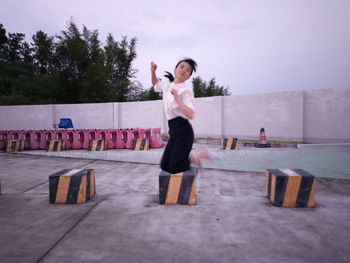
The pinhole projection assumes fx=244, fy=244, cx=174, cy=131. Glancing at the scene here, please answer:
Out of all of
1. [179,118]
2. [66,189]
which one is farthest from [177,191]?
[179,118]

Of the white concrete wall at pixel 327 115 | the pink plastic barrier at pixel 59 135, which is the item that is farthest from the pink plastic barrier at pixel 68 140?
the white concrete wall at pixel 327 115

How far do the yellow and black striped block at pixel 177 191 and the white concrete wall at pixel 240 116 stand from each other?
26.0 ft

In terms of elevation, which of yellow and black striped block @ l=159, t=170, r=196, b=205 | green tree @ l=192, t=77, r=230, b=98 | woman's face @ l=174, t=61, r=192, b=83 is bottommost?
yellow and black striped block @ l=159, t=170, r=196, b=205

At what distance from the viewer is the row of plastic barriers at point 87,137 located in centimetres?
1169

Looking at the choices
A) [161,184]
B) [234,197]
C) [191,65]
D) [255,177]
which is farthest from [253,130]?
[191,65]

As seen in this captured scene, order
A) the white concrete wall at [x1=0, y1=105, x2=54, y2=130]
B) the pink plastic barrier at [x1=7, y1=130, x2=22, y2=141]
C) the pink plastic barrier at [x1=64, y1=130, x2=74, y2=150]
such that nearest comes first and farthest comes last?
the pink plastic barrier at [x1=64, y1=130, x2=74, y2=150]
the pink plastic barrier at [x1=7, y1=130, x2=22, y2=141]
the white concrete wall at [x1=0, y1=105, x2=54, y2=130]

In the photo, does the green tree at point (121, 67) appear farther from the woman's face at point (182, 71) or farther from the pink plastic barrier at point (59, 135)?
the woman's face at point (182, 71)

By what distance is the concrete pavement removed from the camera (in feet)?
10.4

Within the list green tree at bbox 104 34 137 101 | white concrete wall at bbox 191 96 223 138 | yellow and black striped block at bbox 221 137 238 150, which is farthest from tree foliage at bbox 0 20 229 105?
yellow and black striped block at bbox 221 137 238 150

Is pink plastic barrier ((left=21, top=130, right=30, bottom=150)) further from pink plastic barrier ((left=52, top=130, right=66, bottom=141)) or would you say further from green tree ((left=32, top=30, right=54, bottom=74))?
green tree ((left=32, top=30, right=54, bottom=74))

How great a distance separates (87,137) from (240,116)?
796cm

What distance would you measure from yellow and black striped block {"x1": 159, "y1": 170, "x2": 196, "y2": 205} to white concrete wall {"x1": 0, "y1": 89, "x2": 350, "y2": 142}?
7.93 metres

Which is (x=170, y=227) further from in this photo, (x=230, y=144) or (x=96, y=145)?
(x=96, y=145)

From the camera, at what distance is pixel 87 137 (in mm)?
11828
